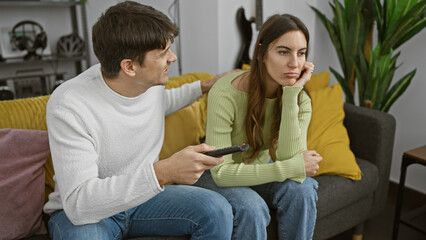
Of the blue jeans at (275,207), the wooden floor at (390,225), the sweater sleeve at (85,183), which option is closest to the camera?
the sweater sleeve at (85,183)

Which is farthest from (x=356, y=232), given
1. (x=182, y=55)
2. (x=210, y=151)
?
(x=182, y=55)

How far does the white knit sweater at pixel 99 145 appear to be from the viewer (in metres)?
1.02

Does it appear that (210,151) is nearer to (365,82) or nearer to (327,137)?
(327,137)

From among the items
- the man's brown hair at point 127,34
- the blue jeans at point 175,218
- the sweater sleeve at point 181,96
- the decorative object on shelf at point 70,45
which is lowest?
the blue jeans at point 175,218

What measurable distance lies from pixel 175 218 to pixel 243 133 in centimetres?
43

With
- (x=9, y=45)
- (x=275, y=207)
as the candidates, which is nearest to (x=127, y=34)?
(x=275, y=207)

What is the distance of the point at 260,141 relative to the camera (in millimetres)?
1487

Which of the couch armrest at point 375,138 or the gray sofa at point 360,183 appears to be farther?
the couch armrest at point 375,138

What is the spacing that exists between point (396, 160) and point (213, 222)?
1.68m

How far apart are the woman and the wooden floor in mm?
767

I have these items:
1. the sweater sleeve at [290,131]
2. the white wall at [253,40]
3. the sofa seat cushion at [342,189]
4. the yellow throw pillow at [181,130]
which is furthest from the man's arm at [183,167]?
the white wall at [253,40]

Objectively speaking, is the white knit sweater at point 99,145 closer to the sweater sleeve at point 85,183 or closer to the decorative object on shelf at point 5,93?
the sweater sleeve at point 85,183

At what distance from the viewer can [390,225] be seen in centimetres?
206

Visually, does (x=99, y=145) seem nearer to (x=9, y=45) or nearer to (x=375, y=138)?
(x=375, y=138)
